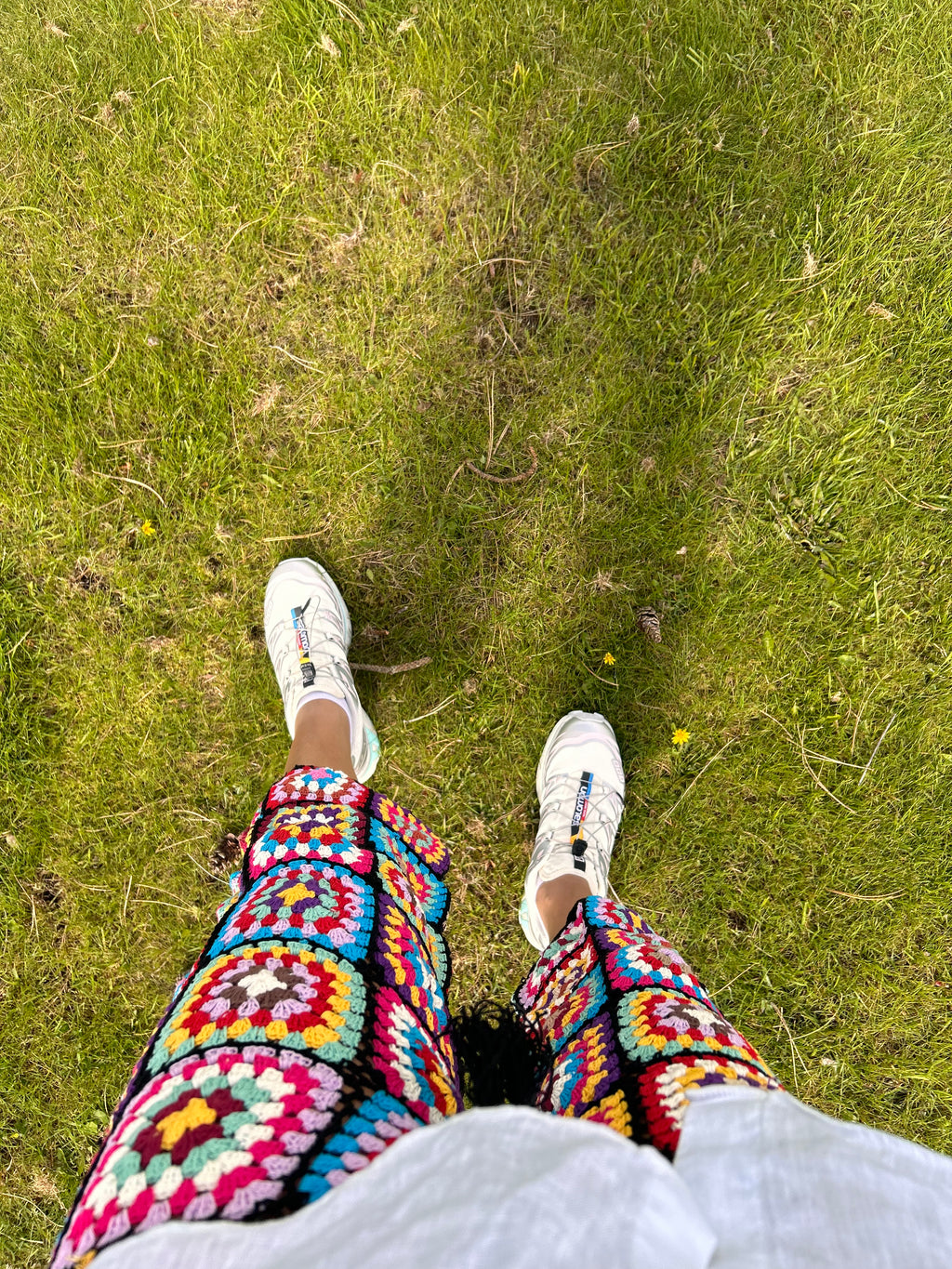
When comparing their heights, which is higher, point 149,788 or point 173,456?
point 173,456

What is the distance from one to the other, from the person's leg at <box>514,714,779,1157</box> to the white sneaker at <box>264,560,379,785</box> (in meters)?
0.57

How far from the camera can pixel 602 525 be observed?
2008 mm

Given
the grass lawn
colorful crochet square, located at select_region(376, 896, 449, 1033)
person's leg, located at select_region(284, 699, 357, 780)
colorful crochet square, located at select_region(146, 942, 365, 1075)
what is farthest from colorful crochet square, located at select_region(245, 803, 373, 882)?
the grass lawn

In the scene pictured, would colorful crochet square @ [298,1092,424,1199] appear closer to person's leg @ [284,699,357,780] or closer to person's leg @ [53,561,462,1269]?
person's leg @ [53,561,462,1269]

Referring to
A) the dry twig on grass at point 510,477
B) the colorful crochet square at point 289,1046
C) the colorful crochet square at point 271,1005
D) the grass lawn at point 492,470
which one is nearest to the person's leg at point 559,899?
the grass lawn at point 492,470

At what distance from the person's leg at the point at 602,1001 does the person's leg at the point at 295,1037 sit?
0.71ft

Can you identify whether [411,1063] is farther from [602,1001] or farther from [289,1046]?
[602,1001]

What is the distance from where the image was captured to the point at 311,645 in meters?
1.96

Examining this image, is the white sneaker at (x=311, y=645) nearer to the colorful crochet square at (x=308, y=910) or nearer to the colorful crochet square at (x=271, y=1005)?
the colorful crochet square at (x=308, y=910)

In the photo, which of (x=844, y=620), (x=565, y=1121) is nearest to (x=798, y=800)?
(x=844, y=620)

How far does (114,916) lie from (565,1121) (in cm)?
186

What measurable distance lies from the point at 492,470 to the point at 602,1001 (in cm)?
142

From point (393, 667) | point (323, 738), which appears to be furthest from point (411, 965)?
point (393, 667)

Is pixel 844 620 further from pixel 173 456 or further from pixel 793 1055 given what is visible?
pixel 173 456
